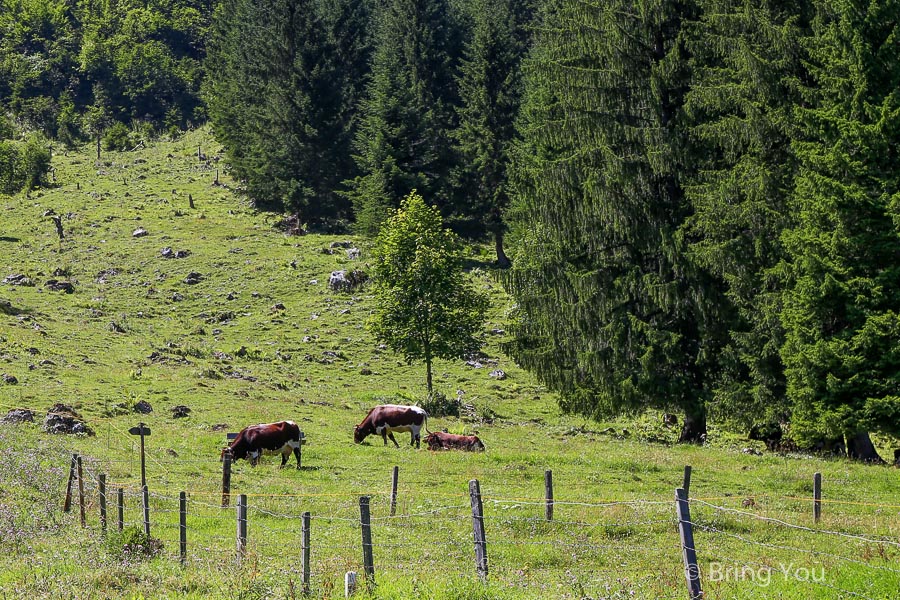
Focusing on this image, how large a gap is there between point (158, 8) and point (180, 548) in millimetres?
154165

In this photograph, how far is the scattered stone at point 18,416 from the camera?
2809 cm

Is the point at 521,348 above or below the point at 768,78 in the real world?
below

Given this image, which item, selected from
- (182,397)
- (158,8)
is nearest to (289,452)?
(182,397)

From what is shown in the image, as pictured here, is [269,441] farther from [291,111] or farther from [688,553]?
[291,111]

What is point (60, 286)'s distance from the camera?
57.9 metres

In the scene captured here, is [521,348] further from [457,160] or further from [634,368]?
[457,160]

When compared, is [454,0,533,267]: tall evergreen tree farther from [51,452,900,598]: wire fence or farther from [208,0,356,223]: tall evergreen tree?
[51,452,900,598]: wire fence

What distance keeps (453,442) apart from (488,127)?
4159cm

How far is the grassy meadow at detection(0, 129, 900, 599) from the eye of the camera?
12.6 m

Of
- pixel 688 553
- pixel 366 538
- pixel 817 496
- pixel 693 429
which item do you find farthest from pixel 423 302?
pixel 688 553

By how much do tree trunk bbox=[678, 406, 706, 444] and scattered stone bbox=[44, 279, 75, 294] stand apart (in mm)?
40240

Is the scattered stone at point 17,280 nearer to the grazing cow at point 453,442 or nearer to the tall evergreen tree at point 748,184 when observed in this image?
the grazing cow at point 453,442

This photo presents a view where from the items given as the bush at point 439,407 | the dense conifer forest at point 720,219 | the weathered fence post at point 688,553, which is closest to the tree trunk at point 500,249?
the dense conifer forest at point 720,219

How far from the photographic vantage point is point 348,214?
73.7m
